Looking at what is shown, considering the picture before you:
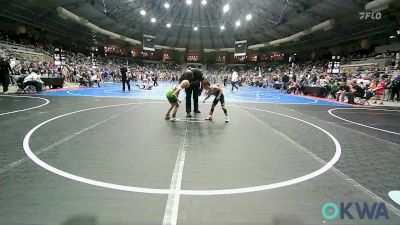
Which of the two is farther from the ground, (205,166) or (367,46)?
(367,46)

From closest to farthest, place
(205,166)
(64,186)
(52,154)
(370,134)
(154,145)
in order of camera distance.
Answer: (64,186) < (205,166) < (52,154) < (154,145) < (370,134)

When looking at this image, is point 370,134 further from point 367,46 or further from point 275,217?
point 367,46

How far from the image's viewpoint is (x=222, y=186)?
12.9 feet

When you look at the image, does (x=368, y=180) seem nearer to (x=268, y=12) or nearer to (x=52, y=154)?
(x=52, y=154)

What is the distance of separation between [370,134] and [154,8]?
4323 centimetres

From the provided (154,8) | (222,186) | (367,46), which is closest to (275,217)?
(222,186)

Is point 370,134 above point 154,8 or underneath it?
underneath

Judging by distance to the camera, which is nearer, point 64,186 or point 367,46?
point 64,186

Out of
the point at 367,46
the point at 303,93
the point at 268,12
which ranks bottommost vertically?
the point at 303,93

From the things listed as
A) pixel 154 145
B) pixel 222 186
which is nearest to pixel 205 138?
pixel 154 145

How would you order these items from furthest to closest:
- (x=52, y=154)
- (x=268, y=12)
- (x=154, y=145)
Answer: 1. (x=268, y=12)
2. (x=154, y=145)
3. (x=52, y=154)

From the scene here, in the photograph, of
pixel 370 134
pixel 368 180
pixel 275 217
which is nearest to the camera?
pixel 275 217

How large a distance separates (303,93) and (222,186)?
74.1 ft

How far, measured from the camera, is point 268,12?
135ft
